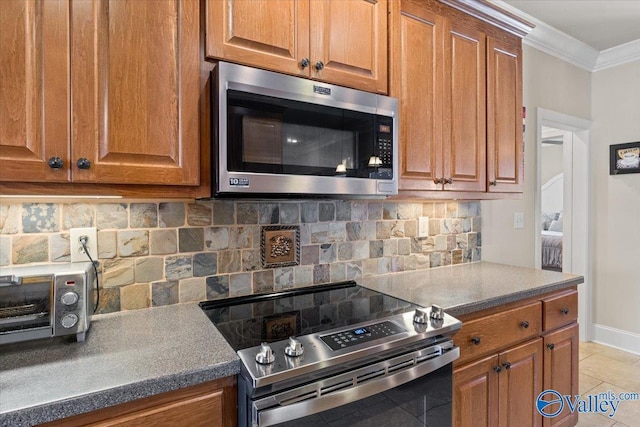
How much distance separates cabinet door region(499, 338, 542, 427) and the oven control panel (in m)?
0.74

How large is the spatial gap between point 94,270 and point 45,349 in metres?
0.32

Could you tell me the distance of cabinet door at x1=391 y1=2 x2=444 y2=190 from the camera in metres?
1.60

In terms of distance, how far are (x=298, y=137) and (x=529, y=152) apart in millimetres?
2199

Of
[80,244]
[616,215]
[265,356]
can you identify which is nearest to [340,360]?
[265,356]

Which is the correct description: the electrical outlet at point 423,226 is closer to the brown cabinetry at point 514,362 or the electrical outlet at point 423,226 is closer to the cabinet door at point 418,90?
the cabinet door at point 418,90

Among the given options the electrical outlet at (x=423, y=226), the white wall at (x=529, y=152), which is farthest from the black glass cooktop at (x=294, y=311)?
the white wall at (x=529, y=152)

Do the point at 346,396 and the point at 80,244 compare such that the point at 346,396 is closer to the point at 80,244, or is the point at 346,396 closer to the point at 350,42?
the point at 80,244

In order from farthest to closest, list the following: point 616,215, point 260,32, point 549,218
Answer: point 549,218, point 616,215, point 260,32

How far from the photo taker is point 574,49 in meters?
2.91

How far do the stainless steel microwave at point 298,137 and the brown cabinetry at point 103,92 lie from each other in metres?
0.12

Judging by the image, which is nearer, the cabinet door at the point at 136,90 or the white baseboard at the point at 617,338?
the cabinet door at the point at 136,90

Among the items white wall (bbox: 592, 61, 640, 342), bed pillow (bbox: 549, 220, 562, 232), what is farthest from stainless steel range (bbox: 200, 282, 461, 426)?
bed pillow (bbox: 549, 220, 562, 232)

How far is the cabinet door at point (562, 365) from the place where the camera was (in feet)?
5.83

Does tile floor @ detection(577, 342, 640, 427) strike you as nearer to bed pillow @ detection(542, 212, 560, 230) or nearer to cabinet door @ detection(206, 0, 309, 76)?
cabinet door @ detection(206, 0, 309, 76)
